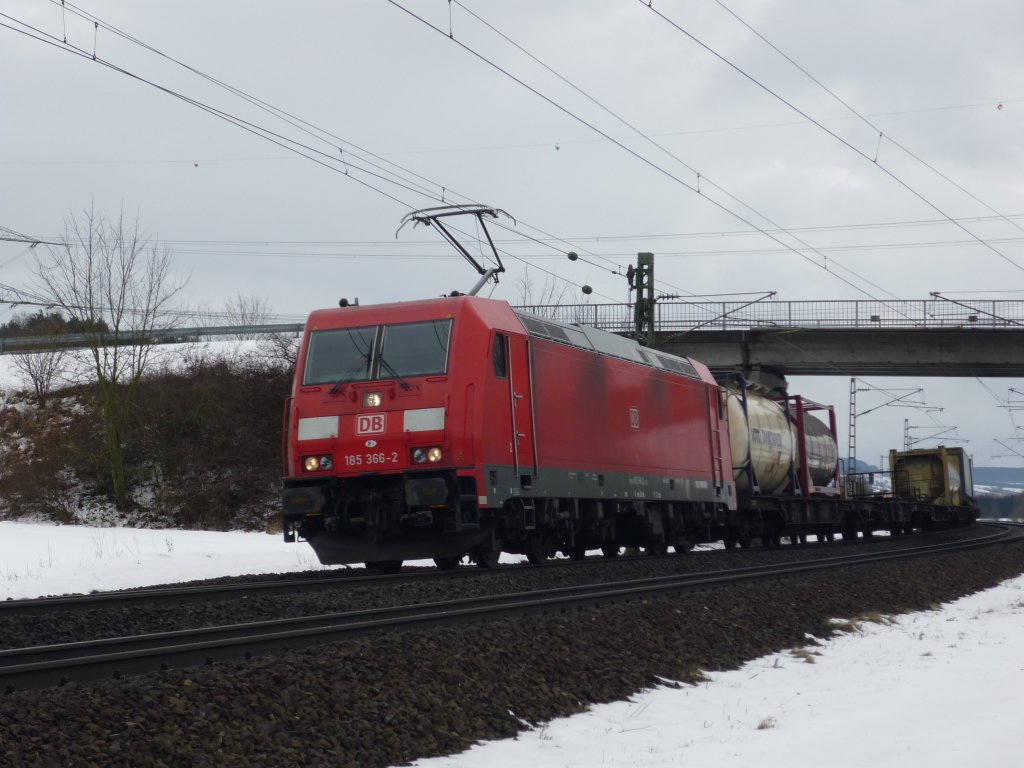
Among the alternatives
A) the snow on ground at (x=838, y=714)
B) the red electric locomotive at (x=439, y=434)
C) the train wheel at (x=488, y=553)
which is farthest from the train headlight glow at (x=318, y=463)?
the snow on ground at (x=838, y=714)

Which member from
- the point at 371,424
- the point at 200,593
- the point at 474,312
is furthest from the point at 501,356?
the point at 200,593

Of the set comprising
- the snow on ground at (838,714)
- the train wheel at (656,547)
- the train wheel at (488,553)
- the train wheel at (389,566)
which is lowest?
the snow on ground at (838,714)

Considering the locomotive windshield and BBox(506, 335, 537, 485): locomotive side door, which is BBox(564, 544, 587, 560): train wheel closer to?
BBox(506, 335, 537, 485): locomotive side door

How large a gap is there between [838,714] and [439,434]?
25.1 feet

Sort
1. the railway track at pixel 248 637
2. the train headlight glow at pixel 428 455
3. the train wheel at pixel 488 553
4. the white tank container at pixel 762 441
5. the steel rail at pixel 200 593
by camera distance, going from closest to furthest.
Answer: the railway track at pixel 248 637, the steel rail at pixel 200 593, the train headlight glow at pixel 428 455, the train wheel at pixel 488 553, the white tank container at pixel 762 441

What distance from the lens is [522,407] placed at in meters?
15.5

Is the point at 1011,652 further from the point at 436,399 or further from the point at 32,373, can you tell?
the point at 32,373

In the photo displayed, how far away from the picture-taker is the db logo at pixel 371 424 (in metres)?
14.8

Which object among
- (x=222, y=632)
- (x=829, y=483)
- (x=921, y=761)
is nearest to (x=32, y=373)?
(x=829, y=483)

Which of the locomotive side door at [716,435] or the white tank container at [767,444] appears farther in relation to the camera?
the white tank container at [767,444]

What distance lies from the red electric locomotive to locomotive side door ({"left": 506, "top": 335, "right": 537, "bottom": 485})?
0.09 ft

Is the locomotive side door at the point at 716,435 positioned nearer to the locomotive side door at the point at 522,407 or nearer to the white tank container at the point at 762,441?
the white tank container at the point at 762,441

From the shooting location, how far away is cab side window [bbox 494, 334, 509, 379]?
14.9m

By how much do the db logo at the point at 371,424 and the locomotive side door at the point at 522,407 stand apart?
1.72 metres
